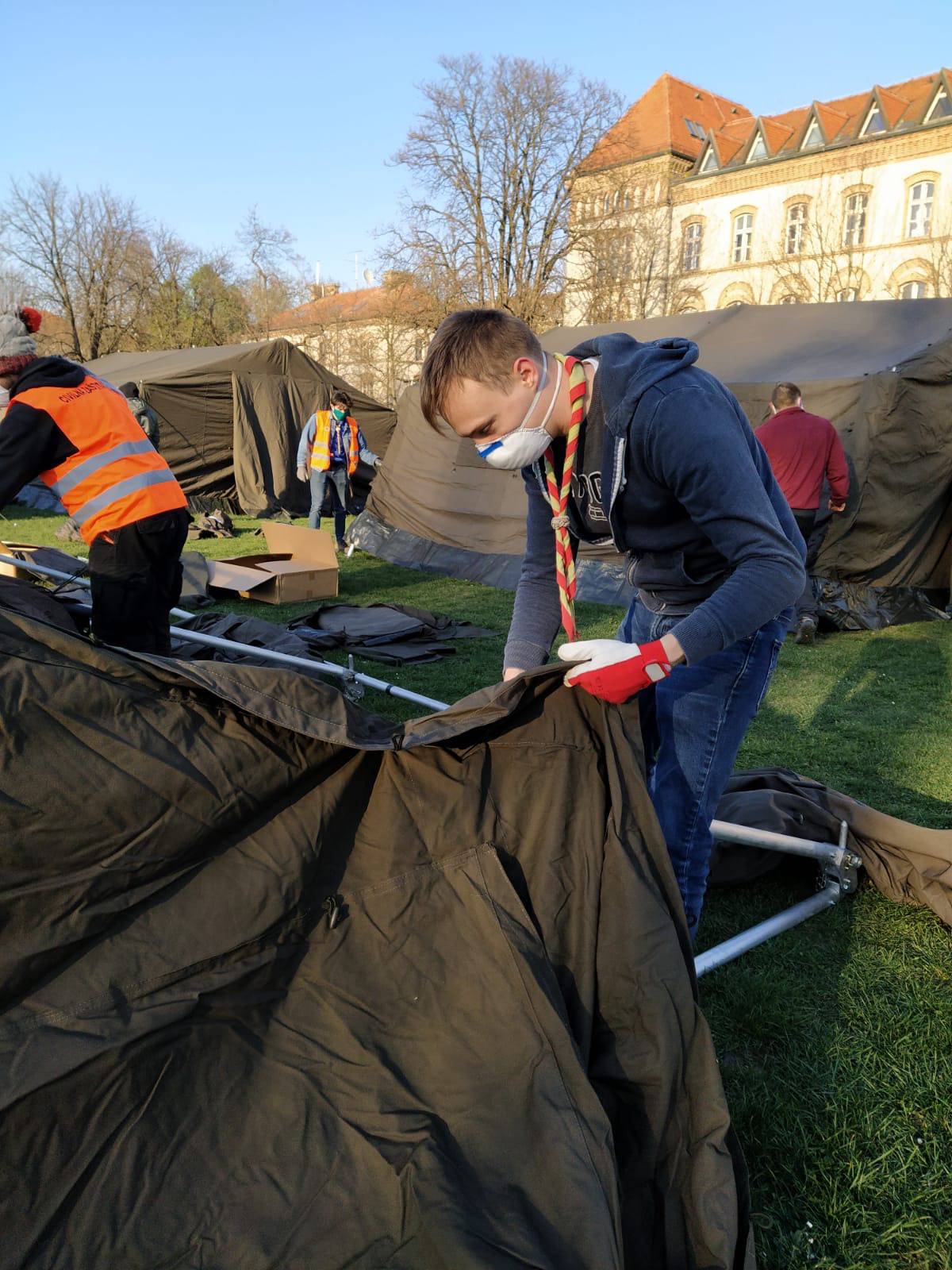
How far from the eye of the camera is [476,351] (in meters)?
1.84

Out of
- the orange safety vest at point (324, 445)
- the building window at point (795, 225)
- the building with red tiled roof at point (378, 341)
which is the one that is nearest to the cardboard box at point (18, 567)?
the orange safety vest at point (324, 445)

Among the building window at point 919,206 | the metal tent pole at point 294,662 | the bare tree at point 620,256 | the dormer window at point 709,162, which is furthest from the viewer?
the dormer window at point 709,162

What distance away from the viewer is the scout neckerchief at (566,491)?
194cm

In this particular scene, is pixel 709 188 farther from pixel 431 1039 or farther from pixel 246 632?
pixel 431 1039

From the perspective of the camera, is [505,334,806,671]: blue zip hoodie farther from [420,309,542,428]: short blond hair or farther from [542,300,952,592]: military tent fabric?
[542,300,952,592]: military tent fabric

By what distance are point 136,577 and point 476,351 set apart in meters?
2.38

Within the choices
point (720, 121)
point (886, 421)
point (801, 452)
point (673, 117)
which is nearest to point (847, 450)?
point (886, 421)

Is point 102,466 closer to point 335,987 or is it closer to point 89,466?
point 89,466

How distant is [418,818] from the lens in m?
1.79

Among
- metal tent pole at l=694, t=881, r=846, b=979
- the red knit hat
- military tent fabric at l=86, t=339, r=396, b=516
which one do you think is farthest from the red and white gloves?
military tent fabric at l=86, t=339, r=396, b=516

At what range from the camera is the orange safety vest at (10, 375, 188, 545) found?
11.4 ft

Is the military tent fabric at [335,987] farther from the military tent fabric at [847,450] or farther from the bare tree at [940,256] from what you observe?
the bare tree at [940,256]

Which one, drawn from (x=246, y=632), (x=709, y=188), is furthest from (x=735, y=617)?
(x=709, y=188)

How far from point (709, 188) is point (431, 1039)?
43651 millimetres
